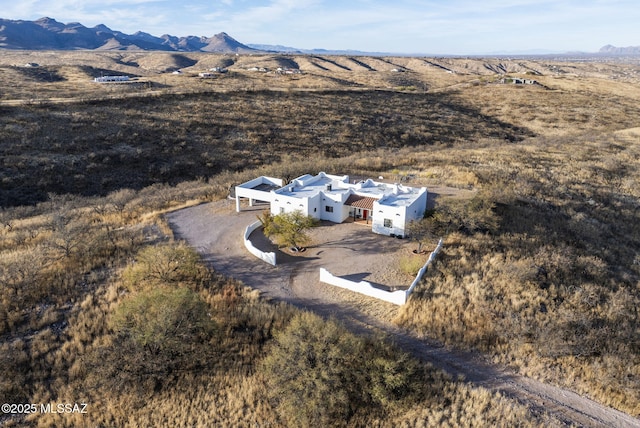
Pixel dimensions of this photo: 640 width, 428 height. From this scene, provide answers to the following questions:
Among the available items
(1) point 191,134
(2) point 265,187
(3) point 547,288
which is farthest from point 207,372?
(1) point 191,134

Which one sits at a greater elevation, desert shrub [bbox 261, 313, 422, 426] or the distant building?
the distant building

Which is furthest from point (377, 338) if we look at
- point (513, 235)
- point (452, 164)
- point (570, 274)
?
point (452, 164)

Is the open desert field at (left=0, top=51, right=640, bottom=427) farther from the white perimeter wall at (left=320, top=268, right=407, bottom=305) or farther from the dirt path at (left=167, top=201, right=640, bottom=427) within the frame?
the white perimeter wall at (left=320, top=268, right=407, bottom=305)

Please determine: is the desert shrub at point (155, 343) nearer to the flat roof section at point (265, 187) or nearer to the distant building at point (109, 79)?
the flat roof section at point (265, 187)

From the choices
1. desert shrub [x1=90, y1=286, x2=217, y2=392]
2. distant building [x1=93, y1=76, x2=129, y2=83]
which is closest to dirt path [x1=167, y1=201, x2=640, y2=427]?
desert shrub [x1=90, y1=286, x2=217, y2=392]

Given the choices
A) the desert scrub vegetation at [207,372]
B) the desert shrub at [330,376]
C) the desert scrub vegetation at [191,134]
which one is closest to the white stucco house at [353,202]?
the desert scrub vegetation at [207,372]

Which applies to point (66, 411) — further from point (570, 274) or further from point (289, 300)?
point (570, 274)

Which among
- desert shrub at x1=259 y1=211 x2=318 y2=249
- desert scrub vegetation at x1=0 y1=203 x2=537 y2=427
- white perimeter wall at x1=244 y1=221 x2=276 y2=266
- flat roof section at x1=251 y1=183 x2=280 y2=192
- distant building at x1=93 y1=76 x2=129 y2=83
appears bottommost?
desert scrub vegetation at x1=0 y1=203 x2=537 y2=427
